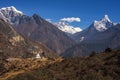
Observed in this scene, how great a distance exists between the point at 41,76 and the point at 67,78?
25.6 ft

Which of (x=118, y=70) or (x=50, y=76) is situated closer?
(x=118, y=70)

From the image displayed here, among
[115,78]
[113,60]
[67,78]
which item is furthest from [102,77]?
[113,60]

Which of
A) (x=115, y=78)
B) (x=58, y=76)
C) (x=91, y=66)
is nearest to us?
(x=115, y=78)

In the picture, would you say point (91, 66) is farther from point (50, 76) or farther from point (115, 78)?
point (115, 78)

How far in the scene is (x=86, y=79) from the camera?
6006 cm

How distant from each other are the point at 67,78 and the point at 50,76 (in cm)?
553

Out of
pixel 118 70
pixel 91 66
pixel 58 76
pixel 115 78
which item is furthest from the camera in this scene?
pixel 91 66

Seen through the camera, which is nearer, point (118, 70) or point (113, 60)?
point (118, 70)

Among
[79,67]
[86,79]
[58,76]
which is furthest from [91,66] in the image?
[86,79]

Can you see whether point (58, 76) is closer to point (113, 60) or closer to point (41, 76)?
point (41, 76)

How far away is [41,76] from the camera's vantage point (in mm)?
71562

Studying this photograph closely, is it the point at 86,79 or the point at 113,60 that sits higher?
the point at 113,60

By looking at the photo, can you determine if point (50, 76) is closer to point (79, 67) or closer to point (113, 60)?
point (79, 67)

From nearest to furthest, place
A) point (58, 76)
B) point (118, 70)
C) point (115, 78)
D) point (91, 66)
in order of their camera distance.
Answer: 1. point (115, 78)
2. point (118, 70)
3. point (58, 76)
4. point (91, 66)
